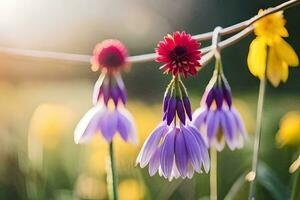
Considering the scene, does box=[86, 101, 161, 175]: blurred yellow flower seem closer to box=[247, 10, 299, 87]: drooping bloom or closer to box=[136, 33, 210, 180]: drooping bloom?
box=[247, 10, 299, 87]: drooping bloom

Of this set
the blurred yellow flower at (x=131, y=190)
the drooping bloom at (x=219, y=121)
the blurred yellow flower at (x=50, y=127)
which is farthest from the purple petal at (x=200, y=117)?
the blurred yellow flower at (x=50, y=127)

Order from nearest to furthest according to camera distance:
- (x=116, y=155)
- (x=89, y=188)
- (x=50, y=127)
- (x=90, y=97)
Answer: (x=89, y=188)
(x=116, y=155)
(x=50, y=127)
(x=90, y=97)

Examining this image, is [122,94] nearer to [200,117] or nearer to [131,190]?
[200,117]

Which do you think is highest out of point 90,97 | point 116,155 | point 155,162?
point 90,97

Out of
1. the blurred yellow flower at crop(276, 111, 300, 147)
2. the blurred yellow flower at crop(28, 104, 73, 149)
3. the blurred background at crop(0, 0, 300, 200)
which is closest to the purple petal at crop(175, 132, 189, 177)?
the blurred background at crop(0, 0, 300, 200)

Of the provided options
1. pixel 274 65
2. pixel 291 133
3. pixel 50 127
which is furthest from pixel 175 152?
pixel 50 127

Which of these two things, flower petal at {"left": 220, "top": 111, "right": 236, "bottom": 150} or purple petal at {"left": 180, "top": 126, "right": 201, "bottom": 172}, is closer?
purple petal at {"left": 180, "top": 126, "right": 201, "bottom": 172}

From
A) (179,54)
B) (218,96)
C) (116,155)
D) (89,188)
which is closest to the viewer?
(179,54)

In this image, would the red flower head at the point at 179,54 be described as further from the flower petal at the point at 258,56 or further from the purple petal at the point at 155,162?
the flower petal at the point at 258,56
